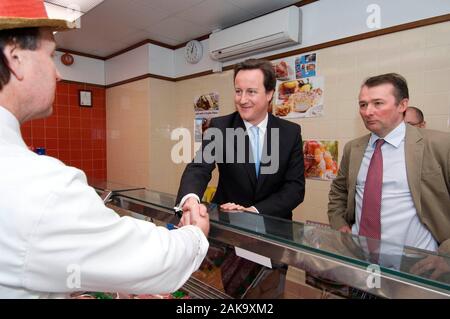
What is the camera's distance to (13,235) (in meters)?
0.60

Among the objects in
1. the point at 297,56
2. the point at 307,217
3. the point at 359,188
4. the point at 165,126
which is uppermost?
the point at 297,56

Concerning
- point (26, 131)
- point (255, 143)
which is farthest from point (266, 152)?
point (26, 131)

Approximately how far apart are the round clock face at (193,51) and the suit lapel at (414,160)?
11.6ft

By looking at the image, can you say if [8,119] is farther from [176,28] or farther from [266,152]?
[176,28]

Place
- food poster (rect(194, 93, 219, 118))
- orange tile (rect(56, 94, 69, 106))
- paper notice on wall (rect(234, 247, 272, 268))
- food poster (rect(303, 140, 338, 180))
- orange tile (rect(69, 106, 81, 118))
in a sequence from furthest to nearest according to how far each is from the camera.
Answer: orange tile (rect(69, 106, 81, 118)), orange tile (rect(56, 94, 69, 106)), food poster (rect(194, 93, 219, 118)), food poster (rect(303, 140, 338, 180)), paper notice on wall (rect(234, 247, 272, 268))

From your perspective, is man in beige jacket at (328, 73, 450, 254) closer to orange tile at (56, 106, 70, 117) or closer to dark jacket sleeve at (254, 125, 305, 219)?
dark jacket sleeve at (254, 125, 305, 219)

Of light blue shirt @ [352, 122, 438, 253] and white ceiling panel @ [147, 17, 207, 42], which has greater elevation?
white ceiling panel @ [147, 17, 207, 42]

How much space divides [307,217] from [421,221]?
77.1 inches

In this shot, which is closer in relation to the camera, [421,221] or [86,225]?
[86,225]

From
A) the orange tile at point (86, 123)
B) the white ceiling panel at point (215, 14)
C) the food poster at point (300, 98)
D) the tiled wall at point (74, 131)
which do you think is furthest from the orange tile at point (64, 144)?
the food poster at point (300, 98)

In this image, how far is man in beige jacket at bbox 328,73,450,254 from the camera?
163 centimetres

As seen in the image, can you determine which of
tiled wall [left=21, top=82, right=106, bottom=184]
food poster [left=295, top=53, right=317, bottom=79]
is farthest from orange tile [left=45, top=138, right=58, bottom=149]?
food poster [left=295, top=53, right=317, bottom=79]
